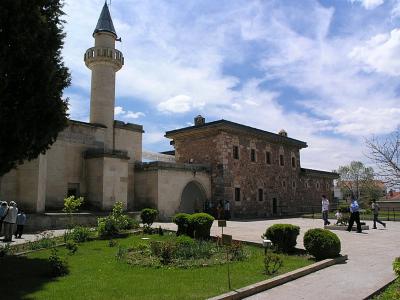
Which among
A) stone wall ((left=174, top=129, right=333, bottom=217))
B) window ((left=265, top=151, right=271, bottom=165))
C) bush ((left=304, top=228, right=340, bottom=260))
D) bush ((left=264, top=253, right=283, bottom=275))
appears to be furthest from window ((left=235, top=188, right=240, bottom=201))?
bush ((left=264, top=253, right=283, bottom=275))

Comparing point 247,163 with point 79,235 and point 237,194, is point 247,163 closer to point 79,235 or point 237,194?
point 237,194

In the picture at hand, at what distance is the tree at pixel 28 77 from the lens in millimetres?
8711

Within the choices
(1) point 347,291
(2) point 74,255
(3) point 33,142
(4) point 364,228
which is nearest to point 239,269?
(1) point 347,291

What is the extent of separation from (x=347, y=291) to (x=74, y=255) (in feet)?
24.7

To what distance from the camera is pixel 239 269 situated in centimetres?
972

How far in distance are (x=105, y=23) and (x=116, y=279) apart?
63.0 ft

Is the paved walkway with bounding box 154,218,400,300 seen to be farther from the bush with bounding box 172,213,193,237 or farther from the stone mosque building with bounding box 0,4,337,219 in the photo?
the stone mosque building with bounding box 0,4,337,219

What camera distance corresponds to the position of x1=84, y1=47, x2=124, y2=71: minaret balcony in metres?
23.7

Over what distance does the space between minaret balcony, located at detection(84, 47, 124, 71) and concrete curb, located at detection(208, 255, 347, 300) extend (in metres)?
17.8

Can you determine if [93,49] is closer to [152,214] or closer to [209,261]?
[152,214]

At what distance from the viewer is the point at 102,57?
23.7 metres

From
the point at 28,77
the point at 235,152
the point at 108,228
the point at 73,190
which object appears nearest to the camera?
the point at 28,77

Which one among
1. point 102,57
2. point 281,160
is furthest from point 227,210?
point 102,57

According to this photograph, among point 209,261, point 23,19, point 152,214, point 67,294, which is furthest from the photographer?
point 152,214
